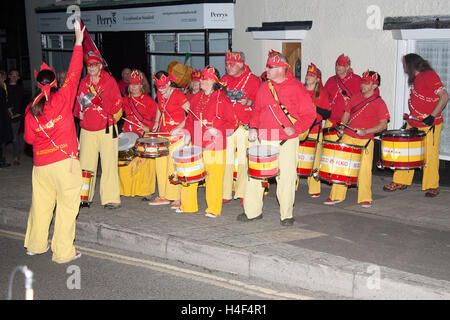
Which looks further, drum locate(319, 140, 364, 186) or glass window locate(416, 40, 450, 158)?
glass window locate(416, 40, 450, 158)

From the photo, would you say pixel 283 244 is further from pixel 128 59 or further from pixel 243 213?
pixel 128 59

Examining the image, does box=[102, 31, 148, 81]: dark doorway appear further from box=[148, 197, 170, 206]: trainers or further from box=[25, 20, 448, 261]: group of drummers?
box=[148, 197, 170, 206]: trainers

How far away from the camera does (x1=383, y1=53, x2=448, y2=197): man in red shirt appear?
9.67m

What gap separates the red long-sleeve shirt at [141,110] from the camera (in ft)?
32.2

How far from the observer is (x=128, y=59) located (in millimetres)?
16719

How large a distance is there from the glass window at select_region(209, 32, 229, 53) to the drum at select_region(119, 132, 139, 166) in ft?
16.4

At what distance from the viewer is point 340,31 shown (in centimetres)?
1158

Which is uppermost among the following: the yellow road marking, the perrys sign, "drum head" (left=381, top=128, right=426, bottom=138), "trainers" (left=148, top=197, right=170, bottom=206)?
the perrys sign

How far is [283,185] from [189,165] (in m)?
1.20

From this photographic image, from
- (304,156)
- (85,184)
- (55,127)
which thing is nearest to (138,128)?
(85,184)

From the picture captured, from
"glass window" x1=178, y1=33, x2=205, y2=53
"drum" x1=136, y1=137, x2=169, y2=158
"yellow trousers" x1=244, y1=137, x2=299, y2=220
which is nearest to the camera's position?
"yellow trousers" x1=244, y1=137, x2=299, y2=220

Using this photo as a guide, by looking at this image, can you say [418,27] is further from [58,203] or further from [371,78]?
[58,203]

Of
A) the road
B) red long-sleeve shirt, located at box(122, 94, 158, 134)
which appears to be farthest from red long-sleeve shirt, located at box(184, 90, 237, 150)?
the road
